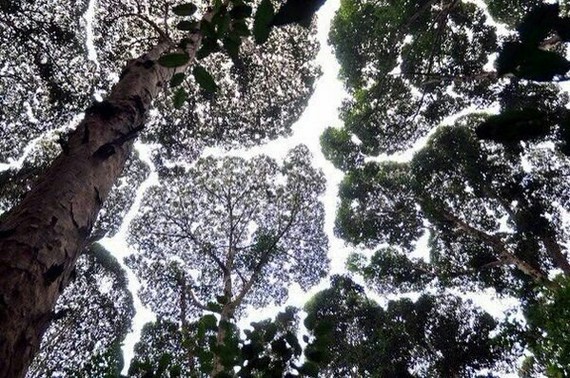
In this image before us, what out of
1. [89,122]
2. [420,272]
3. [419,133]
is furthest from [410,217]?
[89,122]

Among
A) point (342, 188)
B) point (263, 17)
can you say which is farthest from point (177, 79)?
point (342, 188)

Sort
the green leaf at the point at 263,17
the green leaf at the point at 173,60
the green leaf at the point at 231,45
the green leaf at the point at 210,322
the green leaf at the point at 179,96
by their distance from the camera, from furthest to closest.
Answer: the green leaf at the point at 210,322 < the green leaf at the point at 179,96 < the green leaf at the point at 231,45 < the green leaf at the point at 173,60 < the green leaf at the point at 263,17

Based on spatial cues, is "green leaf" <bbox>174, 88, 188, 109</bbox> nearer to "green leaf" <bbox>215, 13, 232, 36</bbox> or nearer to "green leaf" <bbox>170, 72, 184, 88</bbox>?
"green leaf" <bbox>170, 72, 184, 88</bbox>

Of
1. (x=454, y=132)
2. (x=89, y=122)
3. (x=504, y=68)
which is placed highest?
(x=454, y=132)

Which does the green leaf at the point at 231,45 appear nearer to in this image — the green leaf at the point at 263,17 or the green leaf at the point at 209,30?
the green leaf at the point at 209,30

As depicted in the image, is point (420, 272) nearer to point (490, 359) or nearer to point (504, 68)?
point (490, 359)

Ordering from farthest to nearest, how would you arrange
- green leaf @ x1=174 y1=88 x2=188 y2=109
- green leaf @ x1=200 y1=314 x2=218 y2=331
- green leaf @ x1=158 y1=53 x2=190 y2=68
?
1. green leaf @ x1=200 y1=314 x2=218 y2=331
2. green leaf @ x1=174 y1=88 x2=188 y2=109
3. green leaf @ x1=158 y1=53 x2=190 y2=68


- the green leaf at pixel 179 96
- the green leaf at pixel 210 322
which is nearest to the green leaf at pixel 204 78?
the green leaf at pixel 179 96

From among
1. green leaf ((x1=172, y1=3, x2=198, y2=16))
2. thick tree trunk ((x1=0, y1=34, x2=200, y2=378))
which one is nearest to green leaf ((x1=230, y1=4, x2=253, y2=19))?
green leaf ((x1=172, y1=3, x2=198, y2=16))
